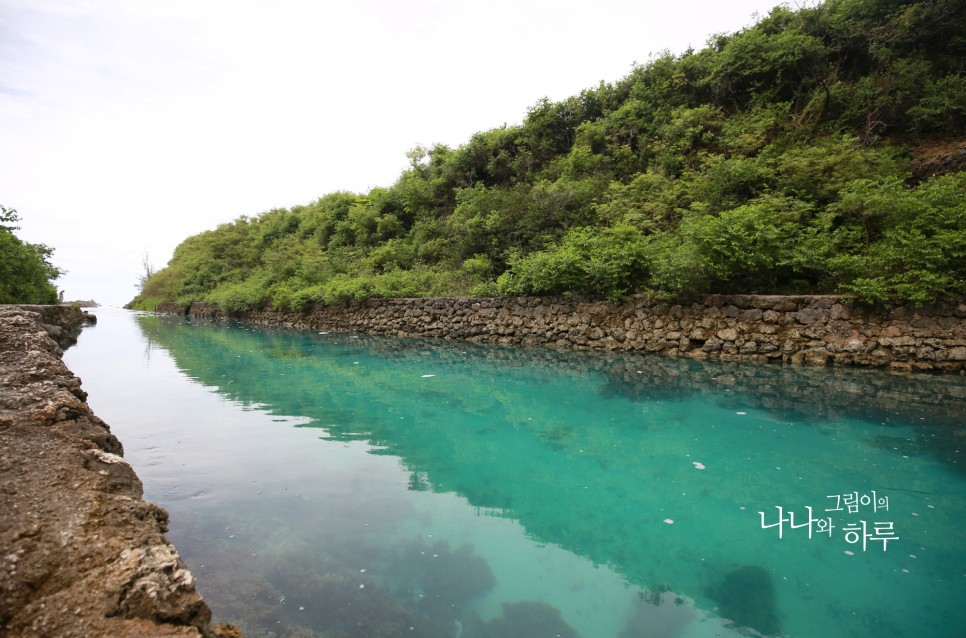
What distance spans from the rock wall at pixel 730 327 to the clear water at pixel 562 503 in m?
1.04

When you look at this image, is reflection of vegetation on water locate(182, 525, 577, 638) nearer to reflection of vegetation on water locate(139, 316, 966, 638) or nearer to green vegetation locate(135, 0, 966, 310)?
reflection of vegetation on water locate(139, 316, 966, 638)

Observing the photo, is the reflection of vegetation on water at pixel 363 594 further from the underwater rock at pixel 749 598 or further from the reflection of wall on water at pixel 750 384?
the reflection of wall on water at pixel 750 384

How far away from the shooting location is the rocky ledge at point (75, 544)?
136 centimetres

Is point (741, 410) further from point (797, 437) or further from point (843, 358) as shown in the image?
point (843, 358)

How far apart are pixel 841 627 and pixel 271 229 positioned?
34.0 metres

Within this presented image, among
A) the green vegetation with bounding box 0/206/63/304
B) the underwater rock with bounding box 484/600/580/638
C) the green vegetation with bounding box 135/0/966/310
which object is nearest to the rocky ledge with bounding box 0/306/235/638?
the underwater rock with bounding box 484/600/580/638

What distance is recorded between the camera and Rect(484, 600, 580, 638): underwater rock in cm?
222

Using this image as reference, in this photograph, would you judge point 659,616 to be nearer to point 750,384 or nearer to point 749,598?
point 749,598

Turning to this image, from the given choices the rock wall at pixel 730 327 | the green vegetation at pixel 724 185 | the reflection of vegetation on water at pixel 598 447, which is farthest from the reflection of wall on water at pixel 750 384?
the green vegetation at pixel 724 185

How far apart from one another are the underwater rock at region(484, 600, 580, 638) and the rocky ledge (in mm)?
1249

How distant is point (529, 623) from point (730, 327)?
8.94 meters

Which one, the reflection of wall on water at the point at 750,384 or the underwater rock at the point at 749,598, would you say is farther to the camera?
the reflection of wall on water at the point at 750,384

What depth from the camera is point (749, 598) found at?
247 centimetres

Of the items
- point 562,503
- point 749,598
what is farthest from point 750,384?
point 749,598
